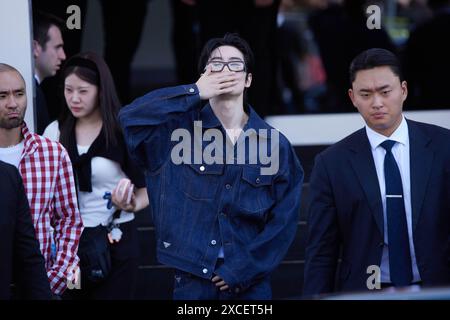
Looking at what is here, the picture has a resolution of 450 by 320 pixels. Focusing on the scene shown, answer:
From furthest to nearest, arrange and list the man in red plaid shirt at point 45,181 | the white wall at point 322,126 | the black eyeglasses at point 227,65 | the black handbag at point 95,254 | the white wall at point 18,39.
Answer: the white wall at point 322,126 → the white wall at point 18,39 → the black handbag at point 95,254 → the man in red plaid shirt at point 45,181 → the black eyeglasses at point 227,65

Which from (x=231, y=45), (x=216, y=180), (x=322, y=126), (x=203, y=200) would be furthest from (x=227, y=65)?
(x=322, y=126)

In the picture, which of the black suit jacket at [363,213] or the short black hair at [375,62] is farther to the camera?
the short black hair at [375,62]

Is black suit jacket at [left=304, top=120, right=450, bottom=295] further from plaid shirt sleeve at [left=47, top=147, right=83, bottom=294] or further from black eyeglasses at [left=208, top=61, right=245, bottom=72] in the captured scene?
plaid shirt sleeve at [left=47, top=147, right=83, bottom=294]

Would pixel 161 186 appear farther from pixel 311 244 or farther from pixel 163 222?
pixel 311 244

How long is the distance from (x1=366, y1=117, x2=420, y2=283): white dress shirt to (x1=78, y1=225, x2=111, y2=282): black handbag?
64.7 inches

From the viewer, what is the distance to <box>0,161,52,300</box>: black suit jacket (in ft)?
15.0

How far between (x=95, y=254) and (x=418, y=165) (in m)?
1.87

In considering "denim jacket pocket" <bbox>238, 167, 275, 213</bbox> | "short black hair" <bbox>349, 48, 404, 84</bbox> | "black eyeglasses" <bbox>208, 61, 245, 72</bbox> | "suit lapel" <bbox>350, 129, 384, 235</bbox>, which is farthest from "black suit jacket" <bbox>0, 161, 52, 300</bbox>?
"short black hair" <bbox>349, 48, 404, 84</bbox>

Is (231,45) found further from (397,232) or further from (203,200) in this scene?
(397,232)

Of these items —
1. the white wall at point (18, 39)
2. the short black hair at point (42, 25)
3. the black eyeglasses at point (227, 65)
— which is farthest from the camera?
the short black hair at point (42, 25)

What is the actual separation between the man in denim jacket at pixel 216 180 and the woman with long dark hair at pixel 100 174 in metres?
0.90

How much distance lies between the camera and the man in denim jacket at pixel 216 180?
4883 millimetres

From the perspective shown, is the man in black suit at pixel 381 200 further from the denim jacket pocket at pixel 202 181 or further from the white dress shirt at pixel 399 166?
the denim jacket pocket at pixel 202 181

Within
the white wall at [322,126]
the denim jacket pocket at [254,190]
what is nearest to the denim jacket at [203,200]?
the denim jacket pocket at [254,190]
